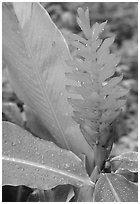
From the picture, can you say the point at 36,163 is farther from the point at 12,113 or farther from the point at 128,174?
the point at 12,113

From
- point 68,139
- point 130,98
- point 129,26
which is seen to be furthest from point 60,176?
point 129,26

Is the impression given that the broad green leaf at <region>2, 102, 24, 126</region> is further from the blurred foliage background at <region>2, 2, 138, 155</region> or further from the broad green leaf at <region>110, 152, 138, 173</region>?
the blurred foliage background at <region>2, 2, 138, 155</region>

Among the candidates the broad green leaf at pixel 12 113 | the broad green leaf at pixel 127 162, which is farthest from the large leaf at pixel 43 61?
the broad green leaf at pixel 12 113

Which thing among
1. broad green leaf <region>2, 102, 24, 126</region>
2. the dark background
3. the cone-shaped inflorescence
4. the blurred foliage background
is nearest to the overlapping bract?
the cone-shaped inflorescence

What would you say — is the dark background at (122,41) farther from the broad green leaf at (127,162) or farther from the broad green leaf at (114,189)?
the broad green leaf at (114,189)

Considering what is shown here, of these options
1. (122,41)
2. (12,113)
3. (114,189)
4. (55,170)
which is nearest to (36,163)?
(55,170)

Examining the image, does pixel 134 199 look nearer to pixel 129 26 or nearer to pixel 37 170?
pixel 37 170
